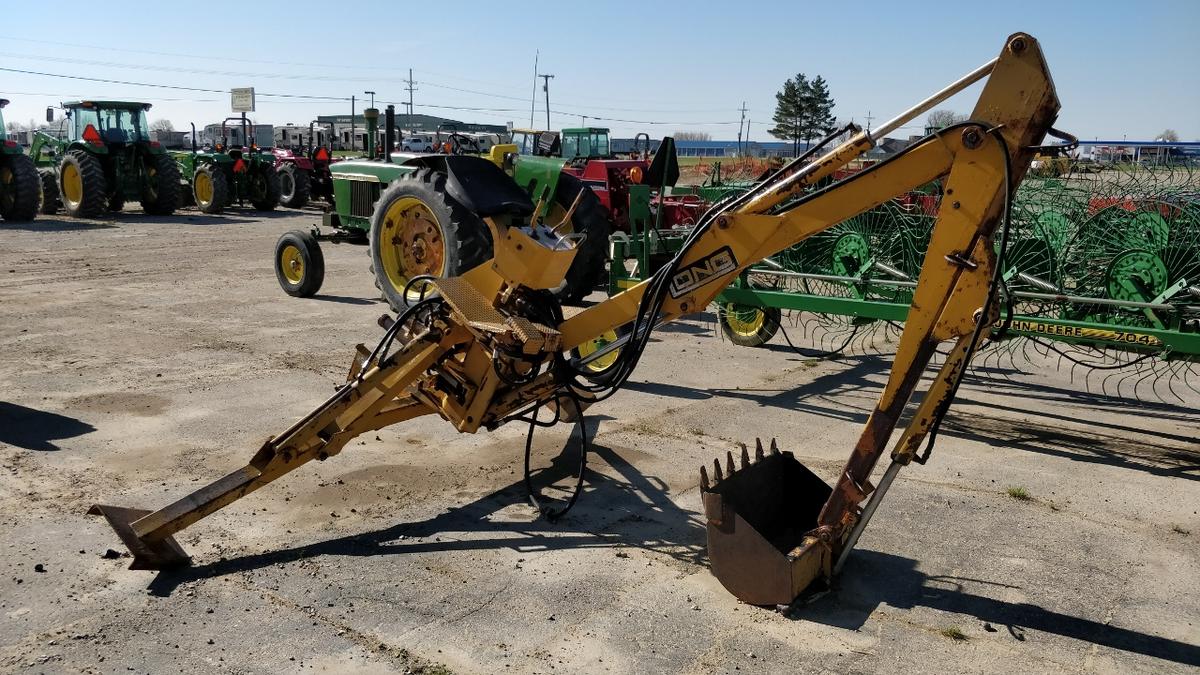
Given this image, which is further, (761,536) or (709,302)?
(709,302)

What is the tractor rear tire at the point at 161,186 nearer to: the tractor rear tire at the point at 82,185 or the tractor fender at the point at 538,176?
the tractor rear tire at the point at 82,185

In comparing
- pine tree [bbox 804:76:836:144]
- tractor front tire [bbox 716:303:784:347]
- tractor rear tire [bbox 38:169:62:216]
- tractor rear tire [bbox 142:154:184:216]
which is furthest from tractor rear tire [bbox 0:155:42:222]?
pine tree [bbox 804:76:836:144]

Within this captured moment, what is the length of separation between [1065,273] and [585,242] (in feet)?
15.9

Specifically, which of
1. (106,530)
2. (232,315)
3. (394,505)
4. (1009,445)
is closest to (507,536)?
(394,505)

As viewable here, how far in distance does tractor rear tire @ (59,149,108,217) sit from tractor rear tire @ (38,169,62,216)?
129 mm

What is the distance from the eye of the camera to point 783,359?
28.4 feet

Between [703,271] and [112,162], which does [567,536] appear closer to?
[703,271]

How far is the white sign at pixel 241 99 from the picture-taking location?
4375 centimetres

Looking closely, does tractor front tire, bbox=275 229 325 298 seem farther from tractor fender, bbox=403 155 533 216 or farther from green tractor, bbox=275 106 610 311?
tractor fender, bbox=403 155 533 216

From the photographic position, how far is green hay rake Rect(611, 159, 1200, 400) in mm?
6117

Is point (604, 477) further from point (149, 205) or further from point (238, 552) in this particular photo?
point (149, 205)

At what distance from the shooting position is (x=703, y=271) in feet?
15.1

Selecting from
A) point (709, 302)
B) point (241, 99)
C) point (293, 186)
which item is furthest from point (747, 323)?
point (241, 99)

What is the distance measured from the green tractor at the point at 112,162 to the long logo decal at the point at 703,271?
1851 cm
